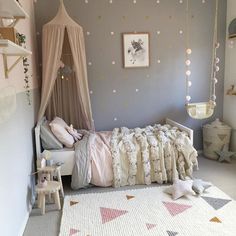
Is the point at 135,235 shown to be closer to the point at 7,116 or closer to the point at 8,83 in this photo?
the point at 7,116

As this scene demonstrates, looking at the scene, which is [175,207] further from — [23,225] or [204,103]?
[204,103]

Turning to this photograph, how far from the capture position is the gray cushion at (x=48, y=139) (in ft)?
10.2

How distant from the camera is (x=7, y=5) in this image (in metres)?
1.65

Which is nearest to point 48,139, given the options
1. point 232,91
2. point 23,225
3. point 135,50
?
point 23,225

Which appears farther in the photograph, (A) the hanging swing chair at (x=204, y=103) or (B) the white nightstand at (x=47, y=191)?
(A) the hanging swing chair at (x=204, y=103)

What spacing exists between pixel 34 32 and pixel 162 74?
2.04 meters

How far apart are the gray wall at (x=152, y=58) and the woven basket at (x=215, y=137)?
274mm

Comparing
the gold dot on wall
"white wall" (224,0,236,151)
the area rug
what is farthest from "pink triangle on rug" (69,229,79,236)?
"white wall" (224,0,236,151)

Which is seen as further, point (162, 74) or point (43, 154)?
point (162, 74)

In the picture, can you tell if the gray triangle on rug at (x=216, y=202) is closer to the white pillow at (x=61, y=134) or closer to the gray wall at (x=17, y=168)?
the white pillow at (x=61, y=134)

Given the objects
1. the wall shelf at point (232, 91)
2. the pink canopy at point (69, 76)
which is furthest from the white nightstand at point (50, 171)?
the wall shelf at point (232, 91)

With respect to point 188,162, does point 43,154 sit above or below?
above

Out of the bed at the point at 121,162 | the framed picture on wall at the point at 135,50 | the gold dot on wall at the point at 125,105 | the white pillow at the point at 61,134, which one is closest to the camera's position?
the bed at the point at 121,162

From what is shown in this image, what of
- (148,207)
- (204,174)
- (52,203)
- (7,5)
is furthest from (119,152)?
(7,5)
